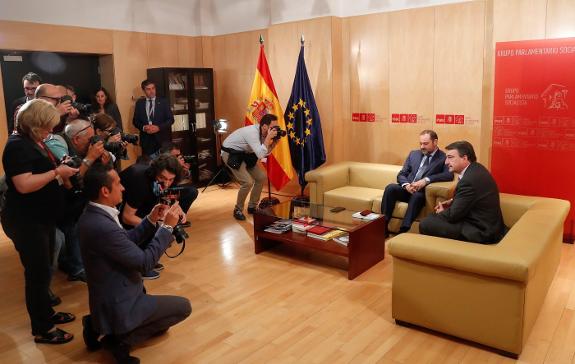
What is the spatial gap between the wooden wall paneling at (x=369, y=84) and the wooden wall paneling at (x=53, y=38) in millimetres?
3451

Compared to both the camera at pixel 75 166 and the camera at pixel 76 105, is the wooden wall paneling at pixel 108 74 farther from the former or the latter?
the camera at pixel 75 166

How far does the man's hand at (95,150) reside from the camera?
3377 millimetres

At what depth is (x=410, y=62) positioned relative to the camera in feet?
19.1

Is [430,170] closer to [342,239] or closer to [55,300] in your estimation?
[342,239]

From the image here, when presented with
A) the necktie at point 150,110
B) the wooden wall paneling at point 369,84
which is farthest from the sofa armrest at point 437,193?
the necktie at point 150,110

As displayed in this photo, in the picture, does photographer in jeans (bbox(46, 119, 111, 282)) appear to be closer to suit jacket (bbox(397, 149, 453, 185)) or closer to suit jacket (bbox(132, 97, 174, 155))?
suit jacket (bbox(132, 97, 174, 155))

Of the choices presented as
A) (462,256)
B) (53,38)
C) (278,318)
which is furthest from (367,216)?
(53,38)

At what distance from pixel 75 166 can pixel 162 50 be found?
4.87 metres

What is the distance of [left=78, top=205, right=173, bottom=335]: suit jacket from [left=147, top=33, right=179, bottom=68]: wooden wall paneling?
5.31 m

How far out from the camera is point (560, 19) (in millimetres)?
4617

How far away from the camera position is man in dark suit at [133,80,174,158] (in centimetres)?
671

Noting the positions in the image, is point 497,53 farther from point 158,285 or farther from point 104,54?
point 104,54

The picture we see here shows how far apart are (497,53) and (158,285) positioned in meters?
3.81

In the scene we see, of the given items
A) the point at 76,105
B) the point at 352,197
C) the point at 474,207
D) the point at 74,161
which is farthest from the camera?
the point at 352,197
